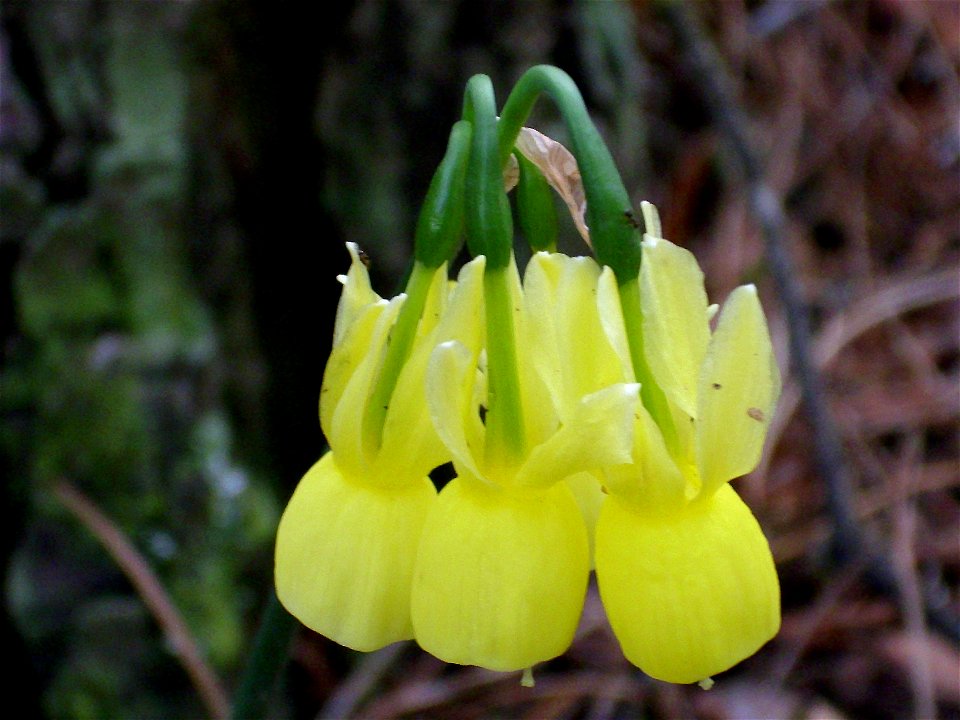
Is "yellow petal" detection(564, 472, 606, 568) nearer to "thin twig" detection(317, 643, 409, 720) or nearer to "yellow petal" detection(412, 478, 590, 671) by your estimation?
"yellow petal" detection(412, 478, 590, 671)

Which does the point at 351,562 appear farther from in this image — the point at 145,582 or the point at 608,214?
the point at 145,582

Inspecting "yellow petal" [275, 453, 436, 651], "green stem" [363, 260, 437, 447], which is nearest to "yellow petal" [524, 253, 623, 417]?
"green stem" [363, 260, 437, 447]

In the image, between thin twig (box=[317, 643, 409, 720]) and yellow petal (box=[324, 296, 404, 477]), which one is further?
thin twig (box=[317, 643, 409, 720])

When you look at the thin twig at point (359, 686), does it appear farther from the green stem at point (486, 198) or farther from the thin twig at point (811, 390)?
the green stem at point (486, 198)

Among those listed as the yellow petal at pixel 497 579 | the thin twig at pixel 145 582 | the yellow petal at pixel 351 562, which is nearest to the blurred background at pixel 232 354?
the thin twig at pixel 145 582

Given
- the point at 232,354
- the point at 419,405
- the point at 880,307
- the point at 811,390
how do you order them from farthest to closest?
the point at 880,307
the point at 811,390
the point at 232,354
the point at 419,405

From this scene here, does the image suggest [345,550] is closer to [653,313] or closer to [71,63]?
[653,313]

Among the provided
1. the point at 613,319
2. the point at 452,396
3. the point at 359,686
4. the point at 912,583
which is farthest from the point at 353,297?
the point at 912,583
